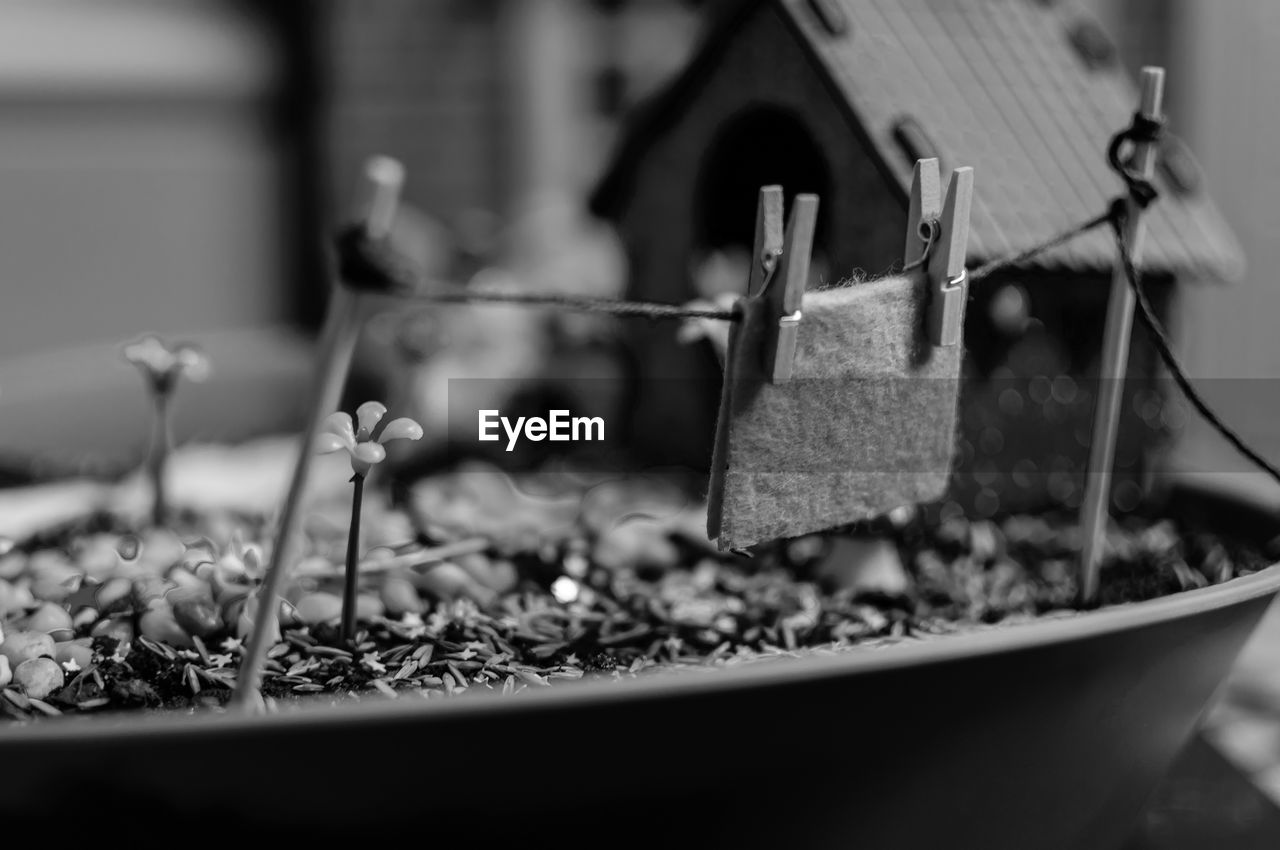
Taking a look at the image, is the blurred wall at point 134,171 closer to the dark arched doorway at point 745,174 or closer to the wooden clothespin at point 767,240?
the dark arched doorway at point 745,174

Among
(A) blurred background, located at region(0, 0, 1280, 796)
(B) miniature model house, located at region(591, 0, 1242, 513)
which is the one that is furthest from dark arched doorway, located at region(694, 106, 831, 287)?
(A) blurred background, located at region(0, 0, 1280, 796)

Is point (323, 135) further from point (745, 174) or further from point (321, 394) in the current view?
point (321, 394)

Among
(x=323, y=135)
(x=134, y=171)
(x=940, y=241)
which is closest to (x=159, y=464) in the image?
(x=940, y=241)

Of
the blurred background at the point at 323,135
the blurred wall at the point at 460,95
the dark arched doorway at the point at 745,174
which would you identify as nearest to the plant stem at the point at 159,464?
the dark arched doorway at the point at 745,174

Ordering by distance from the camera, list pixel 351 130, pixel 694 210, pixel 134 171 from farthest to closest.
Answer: pixel 351 130
pixel 134 171
pixel 694 210

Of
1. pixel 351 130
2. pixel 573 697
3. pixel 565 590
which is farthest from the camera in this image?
pixel 351 130

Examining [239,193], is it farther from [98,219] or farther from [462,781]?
[462,781]

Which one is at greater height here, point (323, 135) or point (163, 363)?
point (323, 135)
